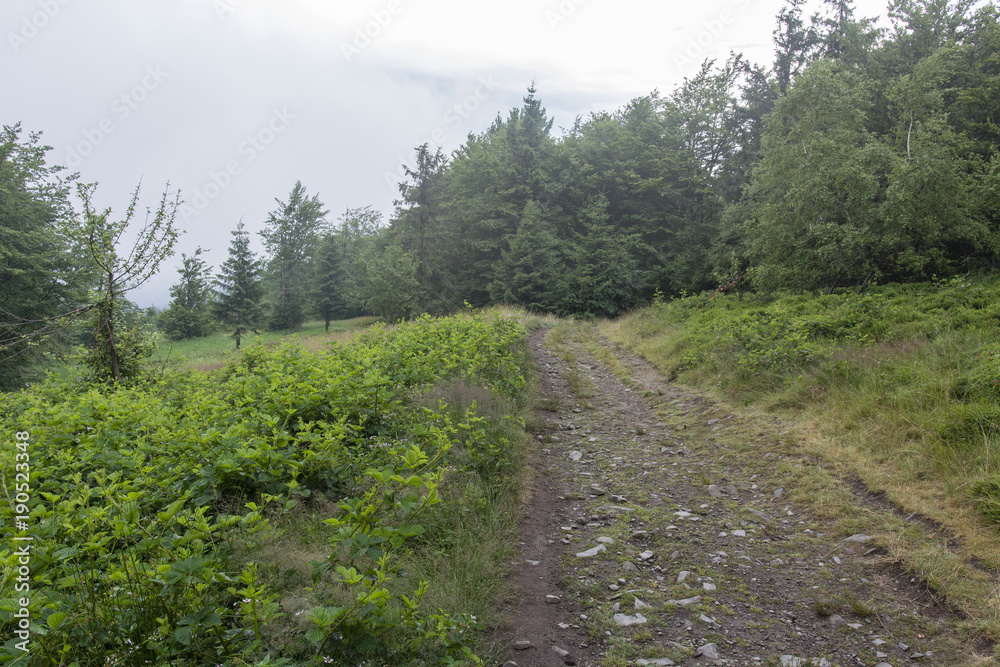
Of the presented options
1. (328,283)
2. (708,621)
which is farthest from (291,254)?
(708,621)

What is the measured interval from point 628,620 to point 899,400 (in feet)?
15.8

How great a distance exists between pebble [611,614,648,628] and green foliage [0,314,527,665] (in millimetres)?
1103

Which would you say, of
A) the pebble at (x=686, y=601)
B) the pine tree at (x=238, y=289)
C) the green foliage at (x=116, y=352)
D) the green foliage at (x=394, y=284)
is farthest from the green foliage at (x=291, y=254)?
the pebble at (x=686, y=601)

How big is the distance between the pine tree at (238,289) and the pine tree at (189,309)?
5.75m

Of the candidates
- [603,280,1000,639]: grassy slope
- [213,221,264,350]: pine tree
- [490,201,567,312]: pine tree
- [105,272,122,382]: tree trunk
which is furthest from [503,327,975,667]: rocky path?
[213,221,264,350]: pine tree

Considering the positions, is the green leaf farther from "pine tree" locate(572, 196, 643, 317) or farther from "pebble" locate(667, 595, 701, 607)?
"pine tree" locate(572, 196, 643, 317)

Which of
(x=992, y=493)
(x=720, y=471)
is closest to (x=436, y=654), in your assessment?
(x=720, y=471)

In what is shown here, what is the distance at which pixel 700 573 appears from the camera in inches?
153

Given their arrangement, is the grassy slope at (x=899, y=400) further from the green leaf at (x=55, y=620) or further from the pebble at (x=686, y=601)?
the green leaf at (x=55, y=620)

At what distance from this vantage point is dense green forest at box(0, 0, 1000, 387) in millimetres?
12031

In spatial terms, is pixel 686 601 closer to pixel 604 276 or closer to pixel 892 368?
pixel 892 368

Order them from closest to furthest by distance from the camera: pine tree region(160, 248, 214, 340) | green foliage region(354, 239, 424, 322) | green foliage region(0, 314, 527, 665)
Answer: green foliage region(0, 314, 527, 665)
green foliage region(354, 239, 424, 322)
pine tree region(160, 248, 214, 340)

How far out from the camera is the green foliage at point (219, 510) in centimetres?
228

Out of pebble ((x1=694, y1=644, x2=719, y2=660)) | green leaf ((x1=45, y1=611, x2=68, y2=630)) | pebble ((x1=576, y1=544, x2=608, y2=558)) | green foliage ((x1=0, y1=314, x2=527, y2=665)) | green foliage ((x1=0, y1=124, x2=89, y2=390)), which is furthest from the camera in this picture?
green foliage ((x1=0, y1=124, x2=89, y2=390))
